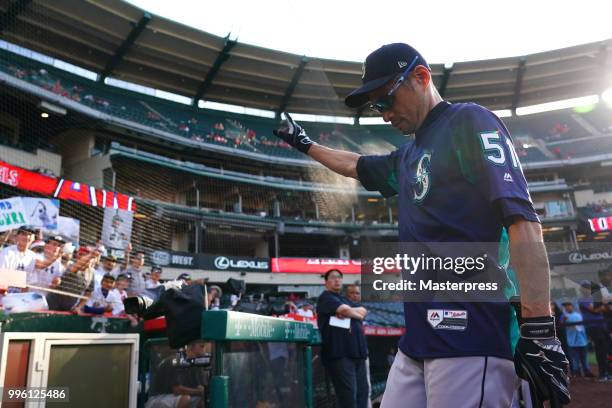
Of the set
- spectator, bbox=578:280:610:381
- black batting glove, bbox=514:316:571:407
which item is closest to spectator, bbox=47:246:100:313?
black batting glove, bbox=514:316:571:407

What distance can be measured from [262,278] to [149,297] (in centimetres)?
2431

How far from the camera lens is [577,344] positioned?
8.87 metres

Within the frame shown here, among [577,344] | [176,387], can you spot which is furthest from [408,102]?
[577,344]

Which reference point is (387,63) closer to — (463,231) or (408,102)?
(408,102)

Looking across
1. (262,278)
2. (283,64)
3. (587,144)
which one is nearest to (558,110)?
(587,144)

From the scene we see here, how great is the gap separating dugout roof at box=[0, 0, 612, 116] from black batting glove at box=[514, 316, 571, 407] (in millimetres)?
24456

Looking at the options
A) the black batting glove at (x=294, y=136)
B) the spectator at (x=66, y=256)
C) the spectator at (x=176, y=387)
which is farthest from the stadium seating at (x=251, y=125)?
the black batting glove at (x=294, y=136)

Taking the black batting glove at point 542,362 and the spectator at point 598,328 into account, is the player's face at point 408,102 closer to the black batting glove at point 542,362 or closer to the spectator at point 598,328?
the black batting glove at point 542,362

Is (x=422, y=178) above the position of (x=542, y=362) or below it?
above

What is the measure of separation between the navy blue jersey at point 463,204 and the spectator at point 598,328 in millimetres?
8501

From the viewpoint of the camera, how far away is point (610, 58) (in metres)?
30.9

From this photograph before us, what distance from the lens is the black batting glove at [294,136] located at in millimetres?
2320

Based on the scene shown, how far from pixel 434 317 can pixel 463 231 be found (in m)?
0.29

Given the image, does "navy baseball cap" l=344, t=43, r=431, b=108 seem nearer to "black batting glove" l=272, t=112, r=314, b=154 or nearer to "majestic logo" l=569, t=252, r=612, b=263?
"black batting glove" l=272, t=112, r=314, b=154
